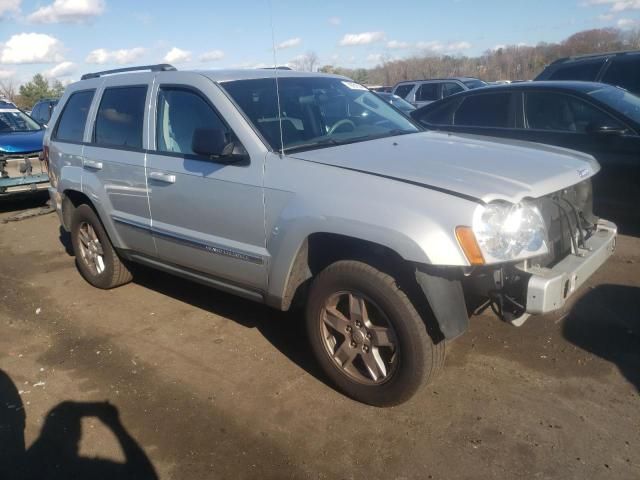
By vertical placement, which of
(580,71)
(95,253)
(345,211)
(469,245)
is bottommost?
(95,253)

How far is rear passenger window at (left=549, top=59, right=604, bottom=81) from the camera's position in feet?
27.2

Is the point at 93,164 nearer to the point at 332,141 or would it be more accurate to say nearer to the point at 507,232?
the point at 332,141

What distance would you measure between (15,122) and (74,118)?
236 inches

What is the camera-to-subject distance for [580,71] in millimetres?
8539

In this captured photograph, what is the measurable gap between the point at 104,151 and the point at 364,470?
11.0 ft

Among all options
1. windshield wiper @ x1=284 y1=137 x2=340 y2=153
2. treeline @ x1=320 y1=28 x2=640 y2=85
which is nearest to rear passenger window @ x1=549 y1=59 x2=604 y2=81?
windshield wiper @ x1=284 y1=137 x2=340 y2=153

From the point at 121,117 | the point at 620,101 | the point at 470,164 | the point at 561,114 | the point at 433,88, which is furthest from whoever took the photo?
the point at 433,88

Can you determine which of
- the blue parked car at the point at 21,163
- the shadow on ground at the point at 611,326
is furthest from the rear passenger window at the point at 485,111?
the blue parked car at the point at 21,163

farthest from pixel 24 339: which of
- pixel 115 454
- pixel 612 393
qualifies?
pixel 612 393

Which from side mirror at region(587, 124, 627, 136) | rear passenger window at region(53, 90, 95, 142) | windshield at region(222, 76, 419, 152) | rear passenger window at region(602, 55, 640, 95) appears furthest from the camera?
rear passenger window at region(602, 55, 640, 95)

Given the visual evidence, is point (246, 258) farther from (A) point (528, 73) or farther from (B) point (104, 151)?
(A) point (528, 73)

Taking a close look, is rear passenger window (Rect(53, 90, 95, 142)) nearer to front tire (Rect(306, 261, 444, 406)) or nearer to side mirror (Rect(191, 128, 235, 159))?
side mirror (Rect(191, 128, 235, 159))

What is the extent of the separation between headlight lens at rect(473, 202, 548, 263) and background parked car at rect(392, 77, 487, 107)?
1426cm

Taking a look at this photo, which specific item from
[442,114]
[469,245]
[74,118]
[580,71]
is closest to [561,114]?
[442,114]
